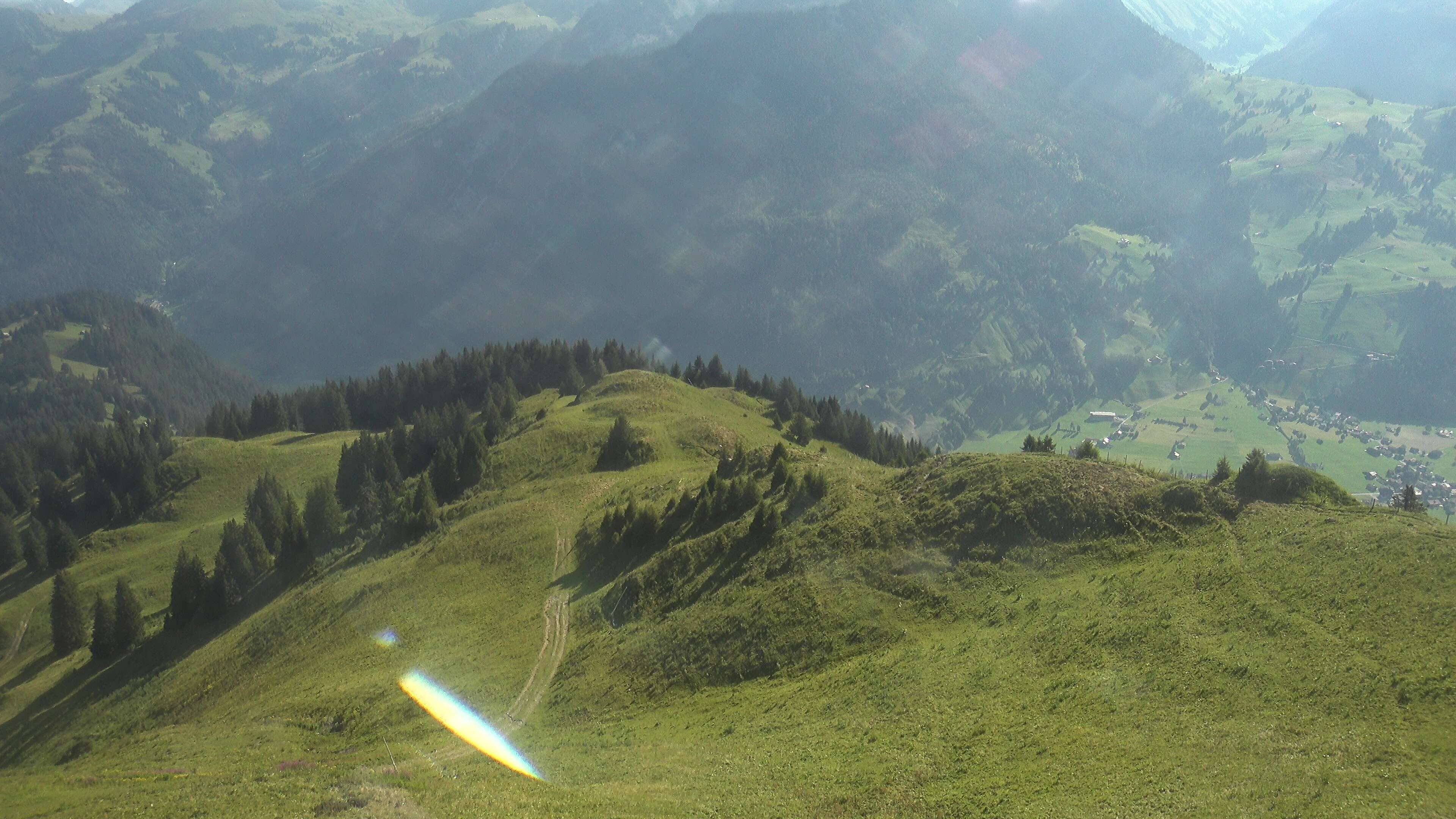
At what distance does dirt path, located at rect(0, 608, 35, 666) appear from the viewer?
105m

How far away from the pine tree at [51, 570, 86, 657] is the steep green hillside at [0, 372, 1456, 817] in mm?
9201

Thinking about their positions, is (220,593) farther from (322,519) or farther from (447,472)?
(447,472)

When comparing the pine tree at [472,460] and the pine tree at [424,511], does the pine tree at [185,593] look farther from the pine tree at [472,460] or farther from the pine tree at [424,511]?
the pine tree at [472,460]

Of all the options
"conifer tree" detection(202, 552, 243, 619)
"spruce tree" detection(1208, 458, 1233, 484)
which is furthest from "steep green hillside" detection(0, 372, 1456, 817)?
"conifer tree" detection(202, 552, 243, 619)

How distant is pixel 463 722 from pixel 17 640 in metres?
96.9

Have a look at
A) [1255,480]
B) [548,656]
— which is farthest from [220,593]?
[1255,480]

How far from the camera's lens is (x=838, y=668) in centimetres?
4716

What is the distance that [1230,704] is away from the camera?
3447cm

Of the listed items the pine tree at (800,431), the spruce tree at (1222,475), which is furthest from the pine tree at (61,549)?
the spruce tree at (1222,475)

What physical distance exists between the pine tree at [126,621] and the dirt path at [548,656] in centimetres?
5430

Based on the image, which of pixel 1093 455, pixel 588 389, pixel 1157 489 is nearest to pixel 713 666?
pixel 1157 489

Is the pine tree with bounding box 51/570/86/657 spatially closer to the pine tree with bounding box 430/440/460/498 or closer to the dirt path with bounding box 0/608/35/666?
the dirt path with bounding box 0/608/35/666

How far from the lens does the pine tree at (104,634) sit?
91250 mm

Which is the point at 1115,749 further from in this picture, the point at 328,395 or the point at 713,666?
the point at 328,395
